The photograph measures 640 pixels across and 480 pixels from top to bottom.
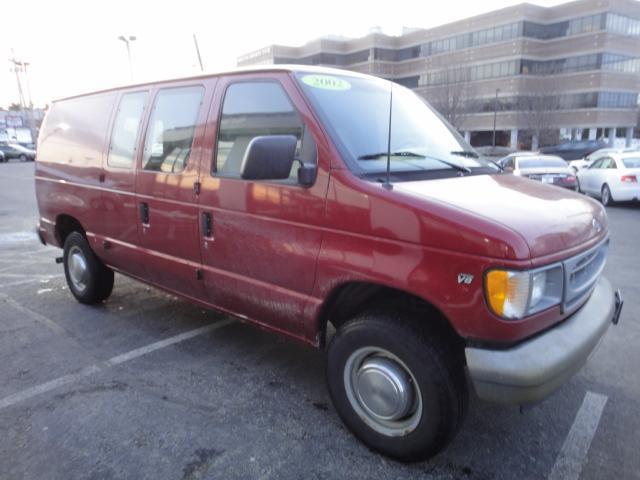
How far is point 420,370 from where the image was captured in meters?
2.54

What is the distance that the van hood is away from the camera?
7.86 ft

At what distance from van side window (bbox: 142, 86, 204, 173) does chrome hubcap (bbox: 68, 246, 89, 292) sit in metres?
1.66

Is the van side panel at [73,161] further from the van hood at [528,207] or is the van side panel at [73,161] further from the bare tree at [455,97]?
the bare tree at [455,97]

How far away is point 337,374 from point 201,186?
62.4 inches

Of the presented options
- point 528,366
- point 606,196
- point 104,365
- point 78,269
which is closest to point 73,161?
point 78,269

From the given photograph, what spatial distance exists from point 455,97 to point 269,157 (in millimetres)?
61623

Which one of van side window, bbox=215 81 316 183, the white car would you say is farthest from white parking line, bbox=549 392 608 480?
the white car

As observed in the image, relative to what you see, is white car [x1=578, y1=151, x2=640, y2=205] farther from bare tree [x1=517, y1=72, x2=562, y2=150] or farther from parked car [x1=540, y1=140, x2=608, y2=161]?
bare tree [x1=517, y1=72, x2=562, y2=150]

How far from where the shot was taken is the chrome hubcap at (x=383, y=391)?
8.78 ft

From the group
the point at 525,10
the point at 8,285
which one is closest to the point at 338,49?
the point at 525,10

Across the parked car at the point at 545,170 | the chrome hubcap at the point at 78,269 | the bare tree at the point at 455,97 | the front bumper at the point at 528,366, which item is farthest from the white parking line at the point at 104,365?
the bare tree at the point at 455,97

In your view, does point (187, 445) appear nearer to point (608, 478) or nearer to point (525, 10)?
point (608, 478)

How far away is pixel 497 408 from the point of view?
333 cm

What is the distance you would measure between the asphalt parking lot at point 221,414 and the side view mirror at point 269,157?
5.09 feet
